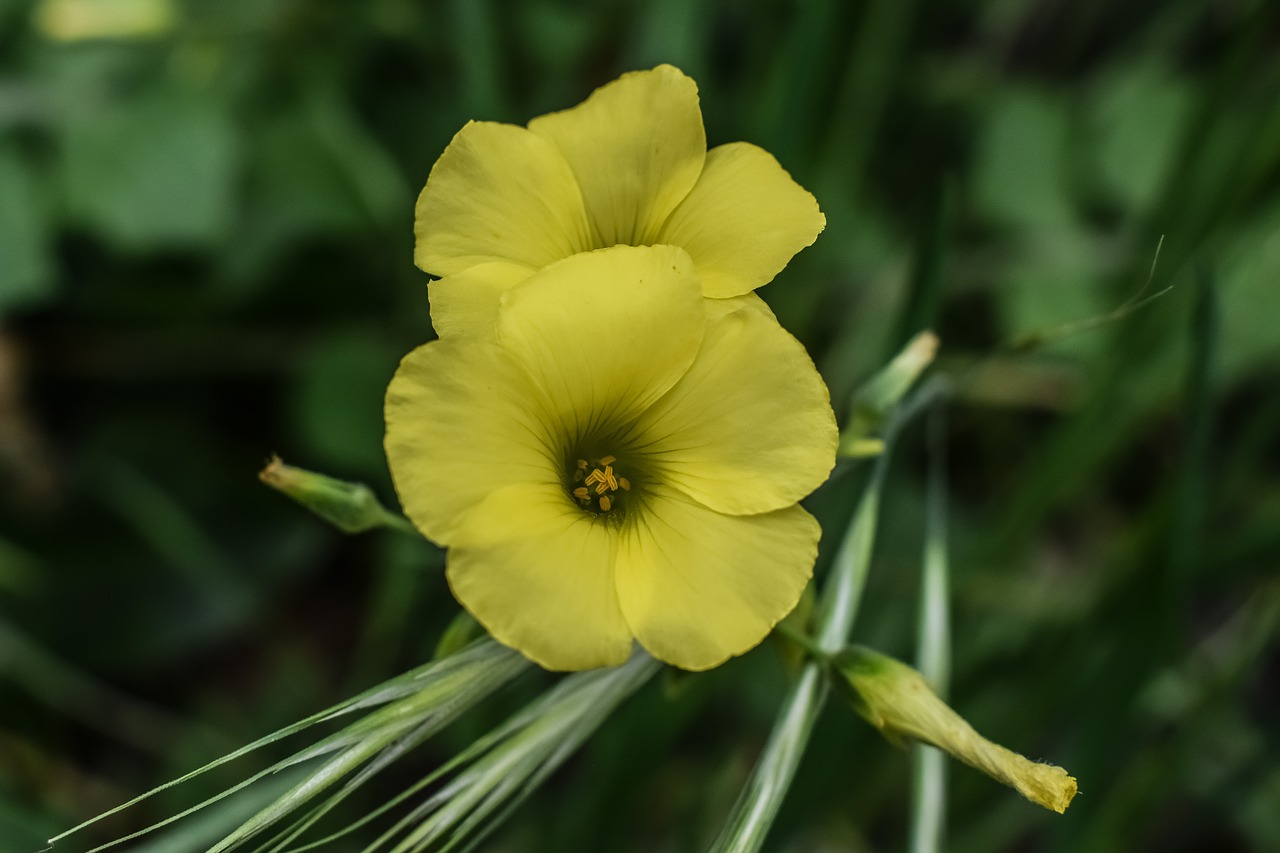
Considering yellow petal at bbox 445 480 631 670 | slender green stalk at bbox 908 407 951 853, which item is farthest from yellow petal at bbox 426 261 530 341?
slender green stalk at bbox 908 407 951 853

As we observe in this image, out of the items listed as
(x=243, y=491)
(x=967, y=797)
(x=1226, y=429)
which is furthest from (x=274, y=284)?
(x=1226, y=429)

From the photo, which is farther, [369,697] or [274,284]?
[274,284]

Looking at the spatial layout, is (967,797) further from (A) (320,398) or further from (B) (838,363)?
(A) (320,398)

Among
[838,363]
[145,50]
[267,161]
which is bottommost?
[838,363]

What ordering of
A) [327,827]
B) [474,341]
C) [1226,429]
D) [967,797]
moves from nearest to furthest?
[474,341], [967,797], [327,827], [1226,429]

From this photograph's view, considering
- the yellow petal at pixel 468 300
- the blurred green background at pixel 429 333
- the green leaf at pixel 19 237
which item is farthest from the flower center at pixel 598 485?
the green leaf at pixel 19 237

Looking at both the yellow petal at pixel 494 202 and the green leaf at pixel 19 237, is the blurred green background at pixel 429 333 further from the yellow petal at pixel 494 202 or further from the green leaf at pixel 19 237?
the yellow petal at pixel 494 202

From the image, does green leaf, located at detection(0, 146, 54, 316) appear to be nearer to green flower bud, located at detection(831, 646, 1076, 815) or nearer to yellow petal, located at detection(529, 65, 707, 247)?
yellow petal, located at detection(529, 65, 707, 247)

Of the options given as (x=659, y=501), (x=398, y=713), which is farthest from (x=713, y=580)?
(x=398, y=713)

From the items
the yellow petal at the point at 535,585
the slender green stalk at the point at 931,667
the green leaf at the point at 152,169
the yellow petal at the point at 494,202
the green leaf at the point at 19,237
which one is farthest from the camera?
the green leaf at the point at 152,169
